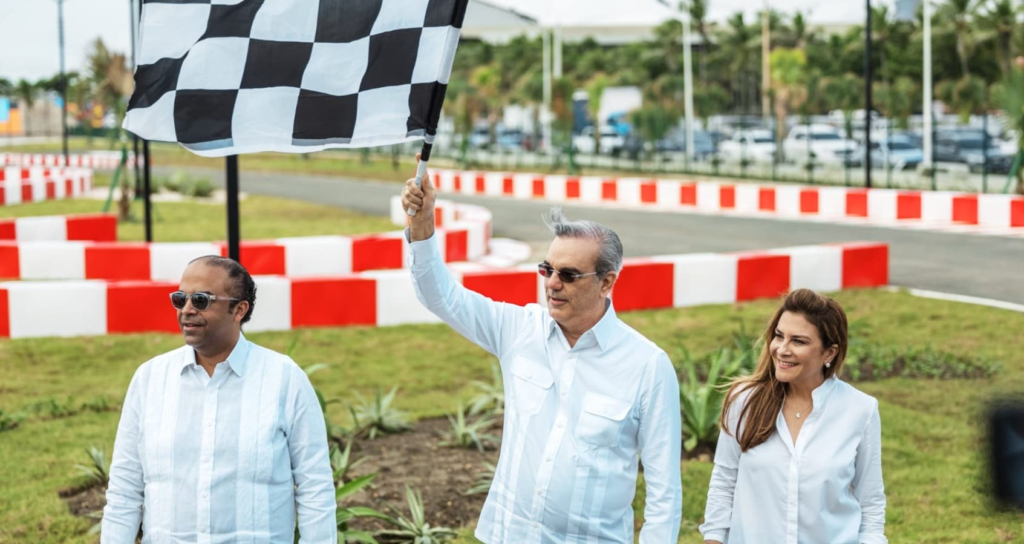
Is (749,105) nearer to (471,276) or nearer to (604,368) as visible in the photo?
(471,276)

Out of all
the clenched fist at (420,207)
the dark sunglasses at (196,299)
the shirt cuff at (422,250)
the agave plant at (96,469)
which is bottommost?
the agave plant at (96,469)

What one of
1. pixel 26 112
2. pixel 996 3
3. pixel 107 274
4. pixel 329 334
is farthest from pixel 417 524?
pixel 26 112

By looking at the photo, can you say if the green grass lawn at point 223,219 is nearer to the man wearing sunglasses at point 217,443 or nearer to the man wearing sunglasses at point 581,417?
the man wearing sunglasses at point 217,443

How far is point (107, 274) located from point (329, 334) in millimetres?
3762

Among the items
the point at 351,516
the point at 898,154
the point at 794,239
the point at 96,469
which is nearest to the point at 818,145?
the point at 898,154

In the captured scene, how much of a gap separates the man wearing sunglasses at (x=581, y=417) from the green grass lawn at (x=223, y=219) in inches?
528

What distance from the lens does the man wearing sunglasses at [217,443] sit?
3.06 m

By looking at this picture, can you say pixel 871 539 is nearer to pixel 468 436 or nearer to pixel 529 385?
pixel 529 385

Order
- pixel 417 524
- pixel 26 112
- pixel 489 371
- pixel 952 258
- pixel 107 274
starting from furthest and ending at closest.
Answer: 1. pixel 26 112
2. pixel 952 258
3. pixel 107 274
4. pixel 489 371
5. pixel 417 524

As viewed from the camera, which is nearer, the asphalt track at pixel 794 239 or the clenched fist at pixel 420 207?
the clenched fist at pixel 420 207

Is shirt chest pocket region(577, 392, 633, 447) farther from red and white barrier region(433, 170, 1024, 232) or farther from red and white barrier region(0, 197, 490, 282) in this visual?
red and white barrier region(433, 170, 1024, 232)

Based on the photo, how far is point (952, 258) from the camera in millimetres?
13281

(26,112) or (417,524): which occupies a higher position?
(26,112)

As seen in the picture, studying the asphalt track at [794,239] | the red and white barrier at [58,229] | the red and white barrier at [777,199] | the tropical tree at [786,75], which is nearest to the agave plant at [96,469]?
the asphalt track at [794,239]
